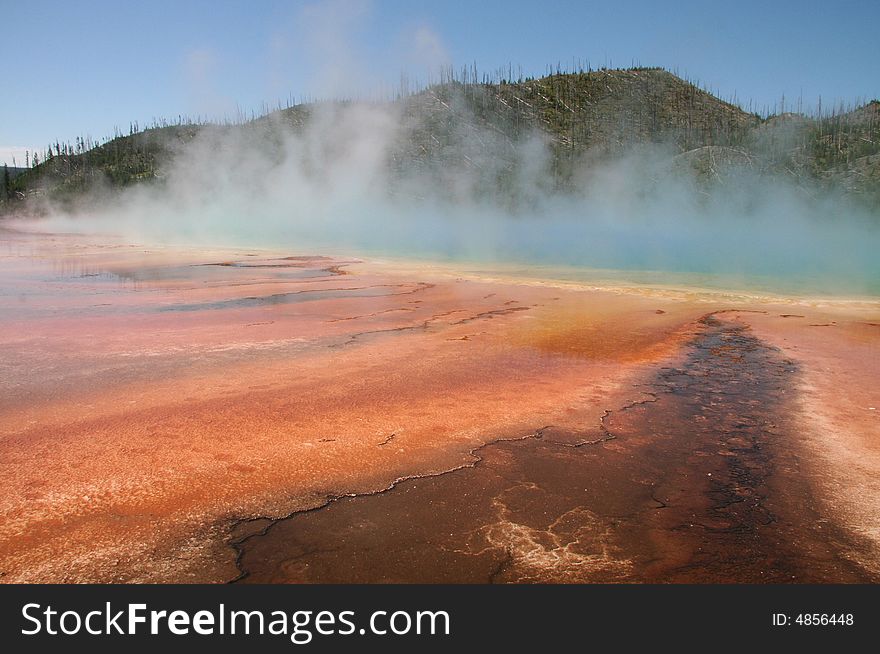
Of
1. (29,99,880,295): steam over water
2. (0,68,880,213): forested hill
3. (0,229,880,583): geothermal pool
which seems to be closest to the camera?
(0,229,880,583): geothermal pool

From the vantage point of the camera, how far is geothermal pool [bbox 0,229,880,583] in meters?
2.65

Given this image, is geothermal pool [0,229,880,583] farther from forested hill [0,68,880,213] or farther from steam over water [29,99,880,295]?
forested hill [0,68,880,213]

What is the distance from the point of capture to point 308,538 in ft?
9.12

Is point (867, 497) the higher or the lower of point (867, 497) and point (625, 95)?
the lower

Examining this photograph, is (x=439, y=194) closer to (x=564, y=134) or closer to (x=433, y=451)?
(x=564, y=134)

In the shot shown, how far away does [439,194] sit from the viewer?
71562 mm

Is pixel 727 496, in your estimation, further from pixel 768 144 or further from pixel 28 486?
pixel 768 144

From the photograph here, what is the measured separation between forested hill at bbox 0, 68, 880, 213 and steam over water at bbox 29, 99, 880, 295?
39.1 inches

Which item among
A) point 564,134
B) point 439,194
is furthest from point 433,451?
point 564,134

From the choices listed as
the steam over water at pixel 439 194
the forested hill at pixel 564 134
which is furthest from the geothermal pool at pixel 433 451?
the forested hill at pixel 564 134

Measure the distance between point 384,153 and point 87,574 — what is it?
81.0 meters

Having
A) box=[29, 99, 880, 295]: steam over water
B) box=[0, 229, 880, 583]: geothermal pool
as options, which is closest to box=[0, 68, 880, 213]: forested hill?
box=[29, 99, 880, 295]: steam over water

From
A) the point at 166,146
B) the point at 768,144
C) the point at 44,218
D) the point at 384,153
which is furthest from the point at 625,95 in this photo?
the point at 44,218

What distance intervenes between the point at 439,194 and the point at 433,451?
228ft
